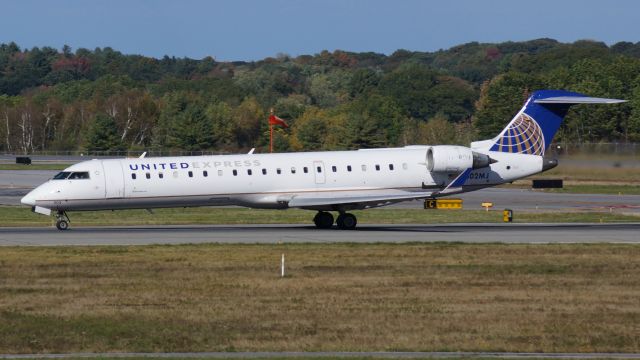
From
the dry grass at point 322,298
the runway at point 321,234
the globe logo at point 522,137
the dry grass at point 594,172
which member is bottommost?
the dry grass at point 322,298

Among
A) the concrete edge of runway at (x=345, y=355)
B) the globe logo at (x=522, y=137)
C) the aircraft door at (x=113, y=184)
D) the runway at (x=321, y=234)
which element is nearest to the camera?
the concrete edge of runway at (x=345, y=355)

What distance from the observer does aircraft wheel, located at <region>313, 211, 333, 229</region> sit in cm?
4234

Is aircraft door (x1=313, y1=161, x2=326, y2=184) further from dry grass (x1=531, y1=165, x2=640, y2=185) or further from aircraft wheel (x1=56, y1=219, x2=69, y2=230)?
dry grass (x1=531, y1=165, x2=640, y2=185)

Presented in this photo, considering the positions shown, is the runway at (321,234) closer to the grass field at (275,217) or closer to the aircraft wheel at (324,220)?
the aircraft wheel at (324,220)

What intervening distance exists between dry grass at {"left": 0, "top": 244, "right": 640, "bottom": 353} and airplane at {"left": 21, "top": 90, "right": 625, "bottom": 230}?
21.8 ft

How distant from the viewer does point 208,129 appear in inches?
4429

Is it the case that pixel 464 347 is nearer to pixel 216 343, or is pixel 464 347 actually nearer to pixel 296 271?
pixel 216 343

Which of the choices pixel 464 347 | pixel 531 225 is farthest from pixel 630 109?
pixel 464 347

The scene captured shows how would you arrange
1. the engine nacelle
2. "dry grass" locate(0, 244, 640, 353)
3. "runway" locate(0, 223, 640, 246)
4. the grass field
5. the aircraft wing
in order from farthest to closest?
the grass field → the engine nacelle → the aircraft wing → "runway" locate(0, 223, 640, 246) → "dry grass" locate(0, 244, 640, 353)

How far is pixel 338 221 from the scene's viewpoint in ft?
137

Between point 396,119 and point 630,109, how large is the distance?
33.5 meters

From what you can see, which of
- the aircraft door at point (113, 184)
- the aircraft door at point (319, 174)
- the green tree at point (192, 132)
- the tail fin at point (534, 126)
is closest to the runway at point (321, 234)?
the aircraft door at point (113, 184)

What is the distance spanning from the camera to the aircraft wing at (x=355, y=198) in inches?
1582

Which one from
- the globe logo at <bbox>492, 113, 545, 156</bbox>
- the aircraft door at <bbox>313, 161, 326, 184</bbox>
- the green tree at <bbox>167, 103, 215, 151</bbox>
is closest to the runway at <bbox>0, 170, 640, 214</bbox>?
the globe logo at <bbox>492, 113, 545, 156</bbox>
